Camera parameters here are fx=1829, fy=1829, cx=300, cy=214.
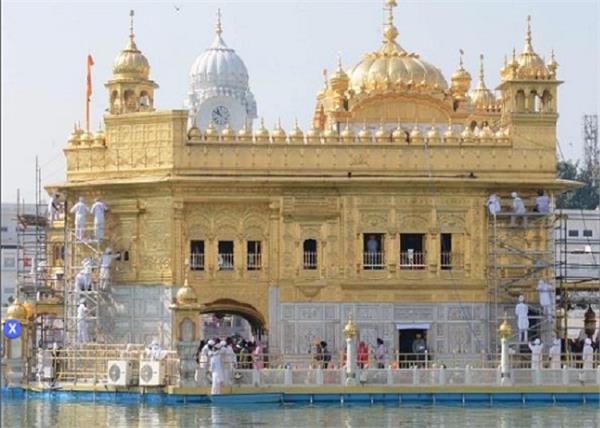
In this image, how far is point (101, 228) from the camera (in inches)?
1528

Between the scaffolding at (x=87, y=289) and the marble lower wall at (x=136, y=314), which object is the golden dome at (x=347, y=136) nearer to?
the marble lower wall at (x=136, y=314)

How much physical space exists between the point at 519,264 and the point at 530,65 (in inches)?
175

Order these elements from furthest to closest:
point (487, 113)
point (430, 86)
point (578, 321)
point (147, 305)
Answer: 1. point (578, 321)
2. point (487, 113)
3. point (430, 86)
4. point (147, 305)

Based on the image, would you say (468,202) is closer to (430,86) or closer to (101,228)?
(430,86)

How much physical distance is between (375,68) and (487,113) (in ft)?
22.2

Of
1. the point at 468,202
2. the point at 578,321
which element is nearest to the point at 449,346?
the point at 468,202

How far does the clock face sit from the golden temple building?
30588 millimetres

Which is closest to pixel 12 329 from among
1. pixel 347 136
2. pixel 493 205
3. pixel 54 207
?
pixel 54 207

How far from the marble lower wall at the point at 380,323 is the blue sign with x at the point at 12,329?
17.3 feet

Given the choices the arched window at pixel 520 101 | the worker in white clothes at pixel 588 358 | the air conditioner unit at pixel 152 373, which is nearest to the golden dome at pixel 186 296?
the air conditioner unit at pixel 152 373

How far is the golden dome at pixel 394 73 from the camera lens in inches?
1631

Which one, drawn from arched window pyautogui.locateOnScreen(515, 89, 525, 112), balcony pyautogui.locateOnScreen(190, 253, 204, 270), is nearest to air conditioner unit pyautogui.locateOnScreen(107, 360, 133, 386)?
balcony pyautogui.locateOnScreen(190, 253, 204, 270)

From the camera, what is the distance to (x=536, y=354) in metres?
35.9

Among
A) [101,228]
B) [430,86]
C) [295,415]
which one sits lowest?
[295,415]
